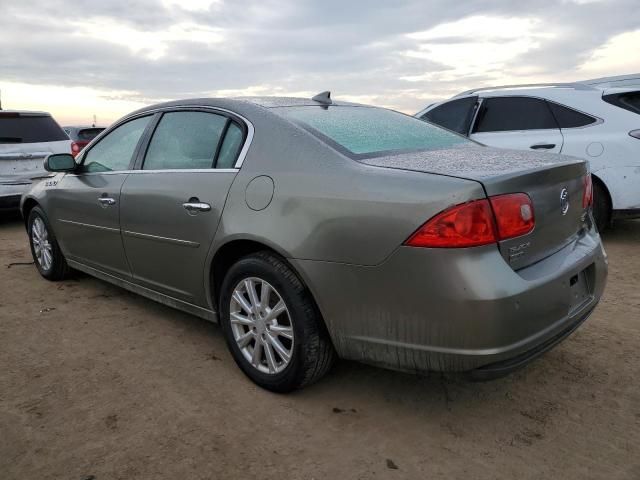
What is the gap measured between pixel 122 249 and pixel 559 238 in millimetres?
2684

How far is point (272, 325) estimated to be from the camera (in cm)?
266

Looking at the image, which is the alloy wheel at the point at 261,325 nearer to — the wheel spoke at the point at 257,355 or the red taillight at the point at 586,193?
the wheel spoke at the point at 257,355

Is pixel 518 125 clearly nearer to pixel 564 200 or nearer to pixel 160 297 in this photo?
pixel 564 200

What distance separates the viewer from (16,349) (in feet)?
10.8

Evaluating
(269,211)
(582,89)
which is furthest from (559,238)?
(582,89)

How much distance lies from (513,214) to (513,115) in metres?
4.35

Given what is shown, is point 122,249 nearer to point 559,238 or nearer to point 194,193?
point 194,193

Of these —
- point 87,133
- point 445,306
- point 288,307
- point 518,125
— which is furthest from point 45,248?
point 87,133

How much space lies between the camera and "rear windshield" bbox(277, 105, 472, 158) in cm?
263

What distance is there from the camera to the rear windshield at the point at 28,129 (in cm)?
735

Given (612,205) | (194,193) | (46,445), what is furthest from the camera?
(612,205)

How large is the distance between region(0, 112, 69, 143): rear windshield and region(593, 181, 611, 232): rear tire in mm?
7058

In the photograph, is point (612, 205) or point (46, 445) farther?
point (612, 205)

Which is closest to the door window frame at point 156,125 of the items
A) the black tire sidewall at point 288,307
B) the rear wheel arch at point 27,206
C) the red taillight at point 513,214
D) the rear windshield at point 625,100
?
the black tire sidewall at point 288,307
